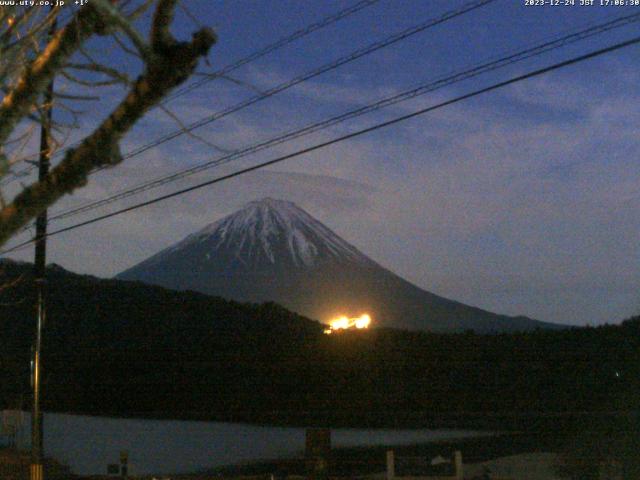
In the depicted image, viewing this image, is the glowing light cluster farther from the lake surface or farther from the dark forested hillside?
the lake surface

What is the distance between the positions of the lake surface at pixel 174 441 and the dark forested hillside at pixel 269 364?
103 inches

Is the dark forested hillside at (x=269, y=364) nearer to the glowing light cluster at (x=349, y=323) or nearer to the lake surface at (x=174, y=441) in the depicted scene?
the glowing light cluster at (x=349, y=323)

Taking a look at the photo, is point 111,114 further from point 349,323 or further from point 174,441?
point 349,323

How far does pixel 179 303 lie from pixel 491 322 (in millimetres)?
96386

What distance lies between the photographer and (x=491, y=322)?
488 feet

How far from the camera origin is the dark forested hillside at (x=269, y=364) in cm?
3728

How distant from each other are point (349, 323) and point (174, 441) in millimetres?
9110

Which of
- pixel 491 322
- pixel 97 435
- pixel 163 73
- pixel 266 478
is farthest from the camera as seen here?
pixel 491 322

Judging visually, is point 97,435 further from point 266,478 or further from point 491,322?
point 491,322

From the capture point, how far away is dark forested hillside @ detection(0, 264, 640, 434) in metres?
37.3

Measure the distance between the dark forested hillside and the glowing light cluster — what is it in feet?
2.41

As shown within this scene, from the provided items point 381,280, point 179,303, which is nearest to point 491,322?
point 381,280

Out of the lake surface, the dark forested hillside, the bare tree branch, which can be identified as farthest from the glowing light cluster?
the bare tree branch

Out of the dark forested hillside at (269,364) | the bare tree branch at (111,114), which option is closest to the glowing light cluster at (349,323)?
the dark forested hillside at (269,364)
